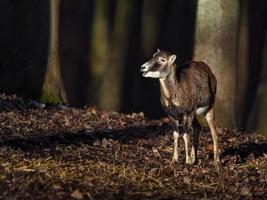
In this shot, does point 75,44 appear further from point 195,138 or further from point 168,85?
point 168,85

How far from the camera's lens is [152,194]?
1030cm

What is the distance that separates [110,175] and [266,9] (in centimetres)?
1712

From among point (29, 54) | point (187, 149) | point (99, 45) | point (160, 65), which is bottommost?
point (187, 149)

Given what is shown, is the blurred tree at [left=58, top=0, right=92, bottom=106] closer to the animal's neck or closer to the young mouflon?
the young mouflon

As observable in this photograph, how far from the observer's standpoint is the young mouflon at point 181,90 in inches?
505

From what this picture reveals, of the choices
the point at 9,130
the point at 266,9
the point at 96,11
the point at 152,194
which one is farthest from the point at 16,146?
the point at 266,9

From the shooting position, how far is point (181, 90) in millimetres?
13023

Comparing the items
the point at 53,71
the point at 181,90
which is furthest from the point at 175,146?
the point at 53,71

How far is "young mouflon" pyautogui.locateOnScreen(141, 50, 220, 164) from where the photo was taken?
505 inches

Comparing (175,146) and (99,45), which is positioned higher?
(99,45)

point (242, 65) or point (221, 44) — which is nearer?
point (221, 44)

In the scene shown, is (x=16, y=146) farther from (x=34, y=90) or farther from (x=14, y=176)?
A: (x=34, y=90)

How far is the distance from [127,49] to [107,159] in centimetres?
1096

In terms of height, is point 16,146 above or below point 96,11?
below
